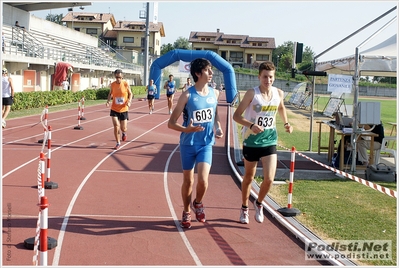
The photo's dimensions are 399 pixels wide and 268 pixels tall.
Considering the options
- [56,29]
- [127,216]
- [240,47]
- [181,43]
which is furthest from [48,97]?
[181,43]

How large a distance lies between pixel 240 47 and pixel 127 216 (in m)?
97.0

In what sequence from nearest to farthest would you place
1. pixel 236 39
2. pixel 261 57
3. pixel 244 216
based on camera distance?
pixel 244 216 < pixel 236 39 < pixel 261 57

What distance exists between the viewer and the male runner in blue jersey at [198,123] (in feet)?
21.2

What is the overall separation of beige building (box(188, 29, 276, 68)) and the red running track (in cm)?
8911

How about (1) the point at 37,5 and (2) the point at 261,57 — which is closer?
(1) the point at 37,5

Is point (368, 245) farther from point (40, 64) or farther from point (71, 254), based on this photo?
point (40, 64)

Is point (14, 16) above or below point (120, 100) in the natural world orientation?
above

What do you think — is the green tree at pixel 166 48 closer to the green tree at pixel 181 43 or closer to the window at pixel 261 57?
the green tree at pixel 181 43

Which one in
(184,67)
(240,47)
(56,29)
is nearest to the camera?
(184,67)

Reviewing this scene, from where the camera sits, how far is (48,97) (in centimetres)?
2967

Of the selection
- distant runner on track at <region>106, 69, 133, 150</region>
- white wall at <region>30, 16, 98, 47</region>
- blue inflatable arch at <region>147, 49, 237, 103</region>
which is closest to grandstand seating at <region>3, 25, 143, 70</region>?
white wall at <region>30, 16, 98, 47</region>

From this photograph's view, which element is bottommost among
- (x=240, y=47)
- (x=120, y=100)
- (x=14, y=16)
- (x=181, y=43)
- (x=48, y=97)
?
(x=48, y=97)

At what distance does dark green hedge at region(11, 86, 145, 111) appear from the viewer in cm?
2536
